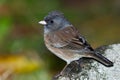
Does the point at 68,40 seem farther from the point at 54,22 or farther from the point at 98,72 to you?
the point at 98,72

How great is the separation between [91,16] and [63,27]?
3.04 meters

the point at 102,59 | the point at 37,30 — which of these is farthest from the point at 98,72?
the point at 37,30

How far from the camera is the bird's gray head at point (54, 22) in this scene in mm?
6023

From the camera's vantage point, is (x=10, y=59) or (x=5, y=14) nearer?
(x=10, y=59)

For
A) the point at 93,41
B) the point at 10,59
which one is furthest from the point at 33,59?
the point at 93,41

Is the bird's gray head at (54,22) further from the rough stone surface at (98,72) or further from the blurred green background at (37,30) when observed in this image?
the blurred green background at (37,30)

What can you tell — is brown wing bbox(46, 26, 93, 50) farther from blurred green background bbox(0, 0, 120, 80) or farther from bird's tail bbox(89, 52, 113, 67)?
blurred green background bbox(0, 0, 120, 80)

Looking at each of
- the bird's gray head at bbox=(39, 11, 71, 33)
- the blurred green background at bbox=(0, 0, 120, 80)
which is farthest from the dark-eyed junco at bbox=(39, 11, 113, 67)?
the blurred green background at bbox=(0, 0, 120, 80)

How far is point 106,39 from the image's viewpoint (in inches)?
340

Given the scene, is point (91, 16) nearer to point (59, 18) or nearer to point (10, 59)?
point (10, 59)

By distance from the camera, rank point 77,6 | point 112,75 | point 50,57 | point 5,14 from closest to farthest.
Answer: point 112,75 → point 50,57 → point 5,14 → point 77,6

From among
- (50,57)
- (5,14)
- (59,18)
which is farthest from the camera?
(5,14)

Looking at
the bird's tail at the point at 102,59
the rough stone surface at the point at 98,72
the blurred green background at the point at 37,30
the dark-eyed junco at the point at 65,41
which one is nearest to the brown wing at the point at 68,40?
the dark-eyed junco at the point at 65,41

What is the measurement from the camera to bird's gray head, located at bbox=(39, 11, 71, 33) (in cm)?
602
